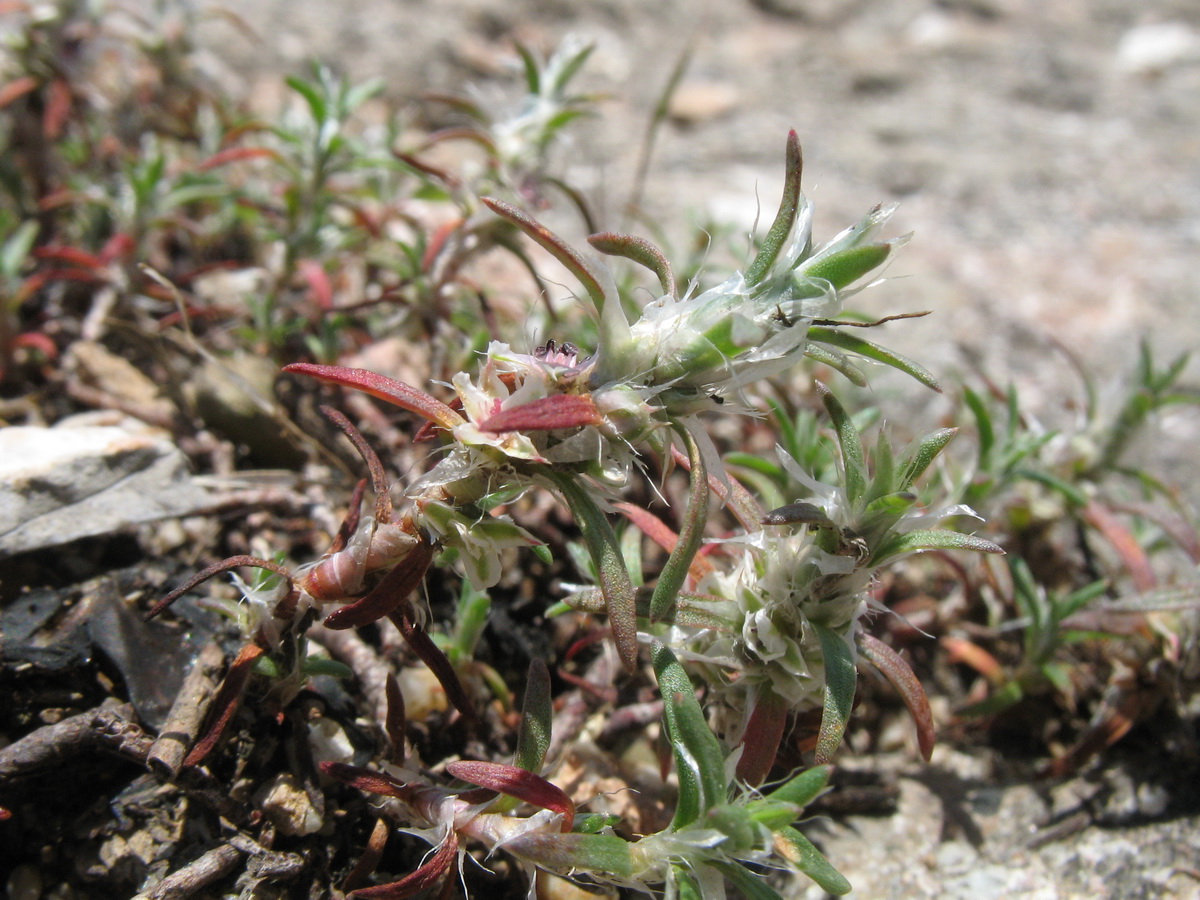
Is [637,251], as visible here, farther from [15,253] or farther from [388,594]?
[15,253]

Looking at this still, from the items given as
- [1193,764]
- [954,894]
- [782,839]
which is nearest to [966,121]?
[1193,764]

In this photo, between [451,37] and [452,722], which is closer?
[452,722]

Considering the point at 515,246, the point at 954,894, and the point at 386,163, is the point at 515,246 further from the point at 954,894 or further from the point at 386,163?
the point at 954,894

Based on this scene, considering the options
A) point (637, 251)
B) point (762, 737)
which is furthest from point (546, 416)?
point (762, 737)

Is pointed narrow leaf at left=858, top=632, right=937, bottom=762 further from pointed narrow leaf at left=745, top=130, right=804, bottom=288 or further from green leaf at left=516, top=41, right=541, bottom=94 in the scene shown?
green leaf at left=516, top=41, right=541, bottom=94

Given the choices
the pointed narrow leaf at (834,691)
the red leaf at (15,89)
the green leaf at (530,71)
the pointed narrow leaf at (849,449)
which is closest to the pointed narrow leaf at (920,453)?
the pointed narrow leaf at (849,449)

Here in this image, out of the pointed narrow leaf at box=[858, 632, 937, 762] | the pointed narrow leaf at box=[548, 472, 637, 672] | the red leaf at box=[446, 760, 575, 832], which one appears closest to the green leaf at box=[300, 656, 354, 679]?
the red leaf at box=[446, 760, 575, 832]
